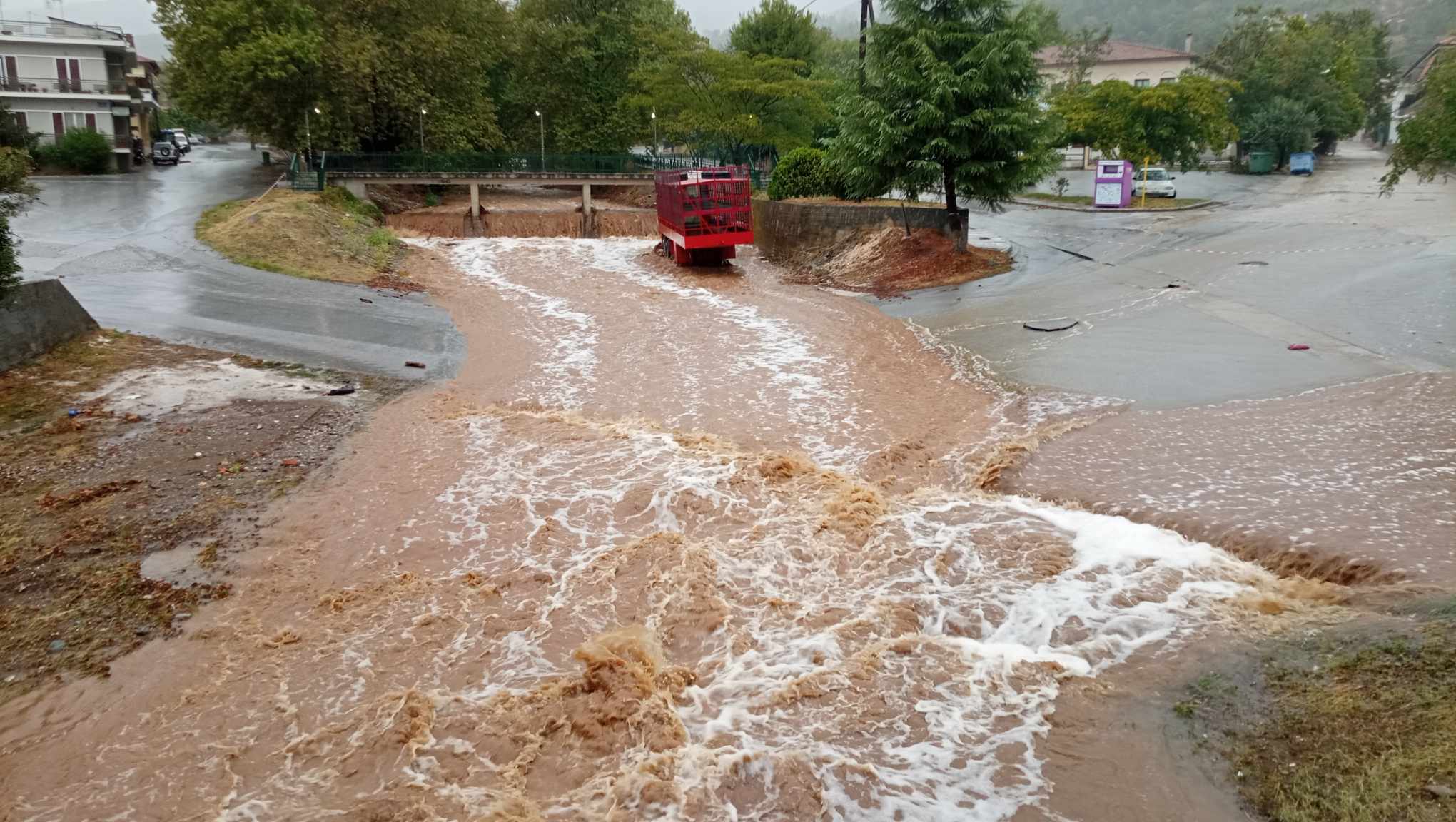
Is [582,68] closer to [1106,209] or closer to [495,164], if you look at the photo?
[495,164]

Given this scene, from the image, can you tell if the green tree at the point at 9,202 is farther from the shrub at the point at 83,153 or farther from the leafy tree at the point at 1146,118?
the shrub at the point at 83,153

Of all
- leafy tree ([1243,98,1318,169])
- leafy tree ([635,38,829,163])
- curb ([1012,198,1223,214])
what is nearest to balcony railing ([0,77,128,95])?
leafy tree ([635,38,829,163])

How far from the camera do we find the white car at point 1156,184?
3622 cm

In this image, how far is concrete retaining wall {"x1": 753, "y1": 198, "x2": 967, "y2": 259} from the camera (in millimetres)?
23844

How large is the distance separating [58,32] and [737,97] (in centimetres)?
4258

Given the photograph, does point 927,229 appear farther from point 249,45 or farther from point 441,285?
point 249,45

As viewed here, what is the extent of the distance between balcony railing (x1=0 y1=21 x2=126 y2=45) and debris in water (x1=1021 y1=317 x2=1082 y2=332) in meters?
60.5

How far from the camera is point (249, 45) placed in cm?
3422

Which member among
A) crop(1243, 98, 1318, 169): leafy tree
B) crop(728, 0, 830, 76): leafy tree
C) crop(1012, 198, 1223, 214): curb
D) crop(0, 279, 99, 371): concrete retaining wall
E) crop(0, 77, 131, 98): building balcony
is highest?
crop(728, 0, 830, 76): leafy tree

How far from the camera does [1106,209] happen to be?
109 ft

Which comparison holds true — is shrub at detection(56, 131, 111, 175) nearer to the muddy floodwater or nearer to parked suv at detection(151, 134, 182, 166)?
parked suv at detection(151, 134, 182, 166)

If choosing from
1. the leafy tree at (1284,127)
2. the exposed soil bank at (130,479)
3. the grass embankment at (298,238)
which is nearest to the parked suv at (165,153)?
the grass embankment at (298,238)

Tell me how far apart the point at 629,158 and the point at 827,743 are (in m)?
44.4

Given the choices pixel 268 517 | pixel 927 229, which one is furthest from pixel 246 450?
pixel 927 229
